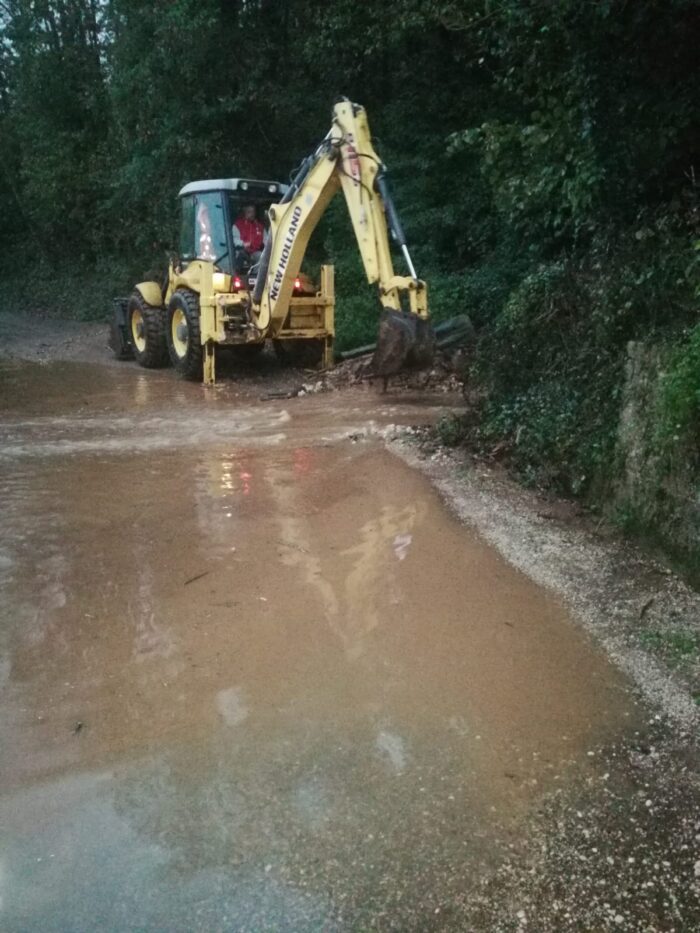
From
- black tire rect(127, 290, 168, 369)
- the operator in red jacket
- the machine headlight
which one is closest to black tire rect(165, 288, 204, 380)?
black tire rect(127, 290, 168, 369)

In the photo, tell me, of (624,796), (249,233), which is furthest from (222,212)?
(624,796)

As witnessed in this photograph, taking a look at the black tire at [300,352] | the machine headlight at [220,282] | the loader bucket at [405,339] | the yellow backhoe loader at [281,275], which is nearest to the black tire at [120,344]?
the yellow backhoe loader at [281,275]

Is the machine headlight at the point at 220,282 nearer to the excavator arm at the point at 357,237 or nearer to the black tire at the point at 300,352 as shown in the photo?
the excavator arm at the point at 357,237

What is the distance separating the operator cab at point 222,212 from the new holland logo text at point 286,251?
1.19 meters

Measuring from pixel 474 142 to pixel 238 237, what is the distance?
5.86m

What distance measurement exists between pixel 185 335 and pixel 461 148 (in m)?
6.65

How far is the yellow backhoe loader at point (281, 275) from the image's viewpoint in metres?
10.2

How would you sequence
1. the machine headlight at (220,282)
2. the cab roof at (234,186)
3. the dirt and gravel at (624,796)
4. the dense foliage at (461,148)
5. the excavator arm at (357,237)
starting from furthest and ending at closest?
the cab roof at (234,186) → the machine headlight at (220,282) → the excavator arm at (357,237) → the dense foliage at (461,148) → the dirt and gravel at (624,796)

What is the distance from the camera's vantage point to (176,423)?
34.1 feet

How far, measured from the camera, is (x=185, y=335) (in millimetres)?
13914

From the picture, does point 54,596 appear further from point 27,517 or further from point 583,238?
point 583,238

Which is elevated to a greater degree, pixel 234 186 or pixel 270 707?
pixel 234 186

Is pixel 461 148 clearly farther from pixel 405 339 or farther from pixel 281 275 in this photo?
pixel 281 275

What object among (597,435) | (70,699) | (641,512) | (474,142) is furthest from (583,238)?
(70,699)
